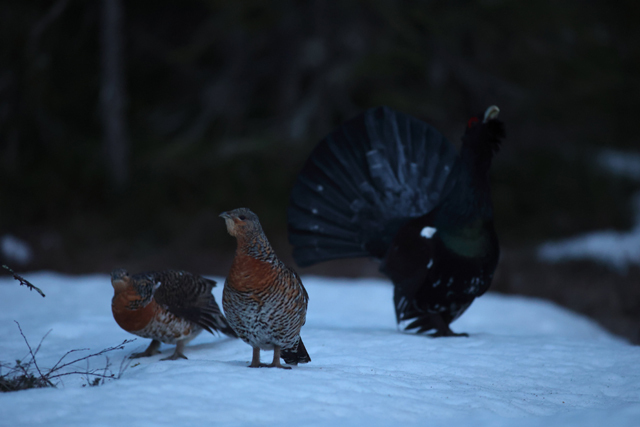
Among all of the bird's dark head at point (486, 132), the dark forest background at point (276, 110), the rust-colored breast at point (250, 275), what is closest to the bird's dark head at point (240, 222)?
the rust-colored breast at point (250, 275)

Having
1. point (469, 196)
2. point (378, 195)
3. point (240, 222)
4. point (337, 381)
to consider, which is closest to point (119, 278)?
point (240, 222)

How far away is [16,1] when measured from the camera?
9.86 metres

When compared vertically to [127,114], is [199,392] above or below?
below

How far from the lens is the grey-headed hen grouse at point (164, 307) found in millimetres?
3316

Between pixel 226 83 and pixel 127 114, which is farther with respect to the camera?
pixel 127 114

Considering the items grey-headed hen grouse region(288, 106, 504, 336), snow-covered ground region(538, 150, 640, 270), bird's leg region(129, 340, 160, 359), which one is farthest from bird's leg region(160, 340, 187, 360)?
snow-covered ground region(538, 150, 640, 270)

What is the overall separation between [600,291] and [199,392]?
7.41 meters

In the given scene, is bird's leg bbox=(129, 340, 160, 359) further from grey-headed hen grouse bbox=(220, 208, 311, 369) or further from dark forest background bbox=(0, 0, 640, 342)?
dark forest background bbox=(0, 0, 640, 342)

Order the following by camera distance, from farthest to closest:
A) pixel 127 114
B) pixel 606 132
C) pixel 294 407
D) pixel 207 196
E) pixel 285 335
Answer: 1. pixel 127 114
2. pixel 606 132
3. pixel 207 196
4. pixel 285 335
5. pixel 294 407

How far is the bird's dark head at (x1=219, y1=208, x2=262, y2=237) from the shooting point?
2916 millimetres

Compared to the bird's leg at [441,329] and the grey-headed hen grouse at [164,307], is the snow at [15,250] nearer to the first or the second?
the grey-headed hen grouse at [164,307]

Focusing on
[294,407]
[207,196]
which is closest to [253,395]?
[294,407]

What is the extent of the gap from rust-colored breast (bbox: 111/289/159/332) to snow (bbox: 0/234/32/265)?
6.25 meters

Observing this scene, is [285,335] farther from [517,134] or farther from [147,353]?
[517,134]
